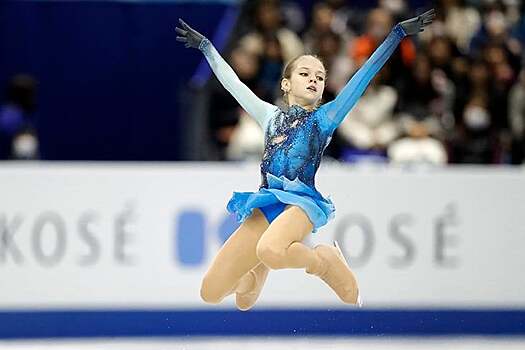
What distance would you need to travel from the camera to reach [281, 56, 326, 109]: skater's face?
510cm

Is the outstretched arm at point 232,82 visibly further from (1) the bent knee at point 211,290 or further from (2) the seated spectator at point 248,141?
(2) the seated spectator at point 248,141

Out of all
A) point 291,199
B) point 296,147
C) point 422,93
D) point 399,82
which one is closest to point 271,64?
point 399,82

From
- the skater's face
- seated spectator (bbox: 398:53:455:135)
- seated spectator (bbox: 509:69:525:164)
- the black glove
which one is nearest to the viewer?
the black glove

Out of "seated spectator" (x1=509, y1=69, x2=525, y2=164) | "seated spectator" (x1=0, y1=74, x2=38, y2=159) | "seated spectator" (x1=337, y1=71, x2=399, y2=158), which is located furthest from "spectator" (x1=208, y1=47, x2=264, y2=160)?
"seated spectator" (x1=509, y1=69, x2=525, y2=164)

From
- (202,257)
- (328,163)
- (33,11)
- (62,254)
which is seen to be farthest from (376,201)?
(33,11)

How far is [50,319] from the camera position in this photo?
7871 mm

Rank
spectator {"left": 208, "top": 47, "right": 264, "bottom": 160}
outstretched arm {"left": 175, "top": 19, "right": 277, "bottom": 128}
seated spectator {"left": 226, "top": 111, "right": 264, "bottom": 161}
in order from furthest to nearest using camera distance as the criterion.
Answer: spectator {"left": 208, "top": 47, "right": 264, "bottom": 160}
seated spectator {"left": 226, "top": 111, "right": 264, "bottom": 161}
outstretched arm {"left": 175, "top": 19, "right": 277, "bottom": 128}

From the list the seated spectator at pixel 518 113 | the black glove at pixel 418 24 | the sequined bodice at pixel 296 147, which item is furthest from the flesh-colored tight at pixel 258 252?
the seated spectator at pixel 518 113

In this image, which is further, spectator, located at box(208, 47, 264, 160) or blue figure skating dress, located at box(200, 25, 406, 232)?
spectator, located at box(208, 47, 264, 160)

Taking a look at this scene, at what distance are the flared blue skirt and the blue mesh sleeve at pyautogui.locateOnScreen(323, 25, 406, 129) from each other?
34 cm

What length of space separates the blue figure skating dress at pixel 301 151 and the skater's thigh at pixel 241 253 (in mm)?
46

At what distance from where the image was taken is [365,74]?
5.00 m

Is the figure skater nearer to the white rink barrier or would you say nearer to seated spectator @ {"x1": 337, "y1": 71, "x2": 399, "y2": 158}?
the white rink barrier

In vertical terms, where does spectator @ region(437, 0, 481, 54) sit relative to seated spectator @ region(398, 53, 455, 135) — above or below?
above
